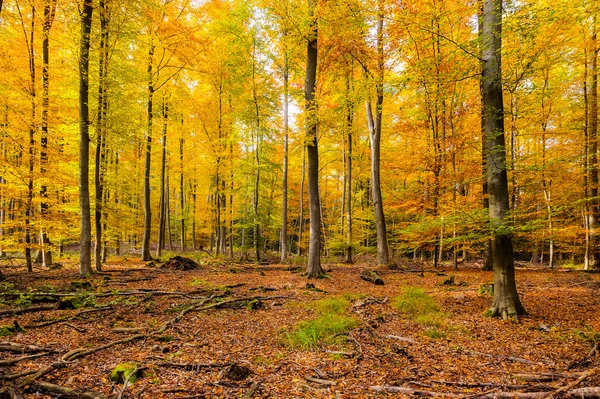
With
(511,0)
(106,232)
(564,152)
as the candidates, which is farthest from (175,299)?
(564,152)

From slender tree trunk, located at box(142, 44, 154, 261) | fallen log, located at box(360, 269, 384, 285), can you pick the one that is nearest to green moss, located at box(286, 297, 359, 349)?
fallen log, located at box(360, 269, 384, 285)

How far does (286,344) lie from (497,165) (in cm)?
548

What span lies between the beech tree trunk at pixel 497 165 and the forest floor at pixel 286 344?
1.55ft

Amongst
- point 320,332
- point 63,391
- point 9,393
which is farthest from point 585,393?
point 9,393

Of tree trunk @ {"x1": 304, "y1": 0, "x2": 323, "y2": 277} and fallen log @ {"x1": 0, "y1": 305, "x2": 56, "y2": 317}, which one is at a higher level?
tree trunk @ {"x1": 304, "y1": 0, "x2": 323, "y2": 277}

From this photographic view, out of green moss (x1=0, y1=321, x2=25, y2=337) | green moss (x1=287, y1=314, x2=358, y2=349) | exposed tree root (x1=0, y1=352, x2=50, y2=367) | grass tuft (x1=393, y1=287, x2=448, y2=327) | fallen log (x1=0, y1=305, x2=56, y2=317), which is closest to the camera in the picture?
exposed tree root (x1=0, y1=352, x2=50, y2=367)

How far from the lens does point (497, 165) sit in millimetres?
6188

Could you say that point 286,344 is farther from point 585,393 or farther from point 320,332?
point 585,393

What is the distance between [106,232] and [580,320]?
16.5 meters

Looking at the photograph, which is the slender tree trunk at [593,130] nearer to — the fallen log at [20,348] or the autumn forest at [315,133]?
the autumn forest at [315,133]

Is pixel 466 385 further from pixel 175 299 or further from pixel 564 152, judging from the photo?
pixel 564 152

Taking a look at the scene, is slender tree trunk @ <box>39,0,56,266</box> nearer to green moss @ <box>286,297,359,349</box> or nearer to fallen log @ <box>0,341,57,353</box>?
fallen log @ <box>0,341,57,353</box>

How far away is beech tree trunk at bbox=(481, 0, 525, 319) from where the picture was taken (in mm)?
6113

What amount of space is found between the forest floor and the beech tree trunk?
47 centimetres
